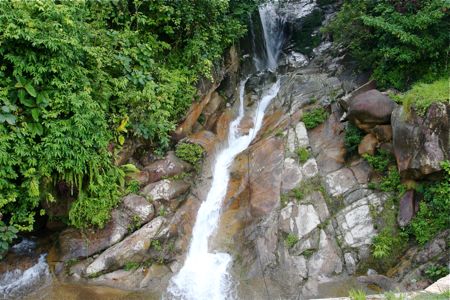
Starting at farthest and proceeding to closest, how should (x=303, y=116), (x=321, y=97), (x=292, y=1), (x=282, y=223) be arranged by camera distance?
1. (x=292, y=1)
2. (x=321, y=97)
3. (x=303, y=116)
4. (x=282, y=223)

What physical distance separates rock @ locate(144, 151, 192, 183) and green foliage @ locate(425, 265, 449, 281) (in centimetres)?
595

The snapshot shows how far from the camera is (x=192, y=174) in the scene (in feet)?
31.6

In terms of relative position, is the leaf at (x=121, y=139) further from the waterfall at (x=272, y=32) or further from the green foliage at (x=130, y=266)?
the waterfall at (x=272, y=32)

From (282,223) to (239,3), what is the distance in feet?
25.5

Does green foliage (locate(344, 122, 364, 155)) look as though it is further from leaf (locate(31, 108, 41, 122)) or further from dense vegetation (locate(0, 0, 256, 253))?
leaf (locate(31, 108, 41, 122))

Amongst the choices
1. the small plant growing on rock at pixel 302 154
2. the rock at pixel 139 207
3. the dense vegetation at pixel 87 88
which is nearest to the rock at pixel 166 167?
the dense vegetation at pixel 87 88

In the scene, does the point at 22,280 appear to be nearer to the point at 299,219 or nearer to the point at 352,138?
the point at 299,219

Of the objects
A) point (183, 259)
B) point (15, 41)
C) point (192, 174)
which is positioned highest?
point (15, 41)

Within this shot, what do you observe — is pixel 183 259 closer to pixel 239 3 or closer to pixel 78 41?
pixel 78 41

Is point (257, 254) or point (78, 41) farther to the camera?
point (257, 254)

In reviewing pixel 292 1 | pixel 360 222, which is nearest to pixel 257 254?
pixel 360 222

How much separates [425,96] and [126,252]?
7.26 metres

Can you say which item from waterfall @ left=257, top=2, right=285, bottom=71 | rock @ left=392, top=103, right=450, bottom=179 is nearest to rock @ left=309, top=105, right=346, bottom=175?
rock @ left=392, top=103, right=450, bottom=179

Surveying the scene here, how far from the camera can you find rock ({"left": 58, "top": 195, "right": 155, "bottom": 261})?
7.81 metres
